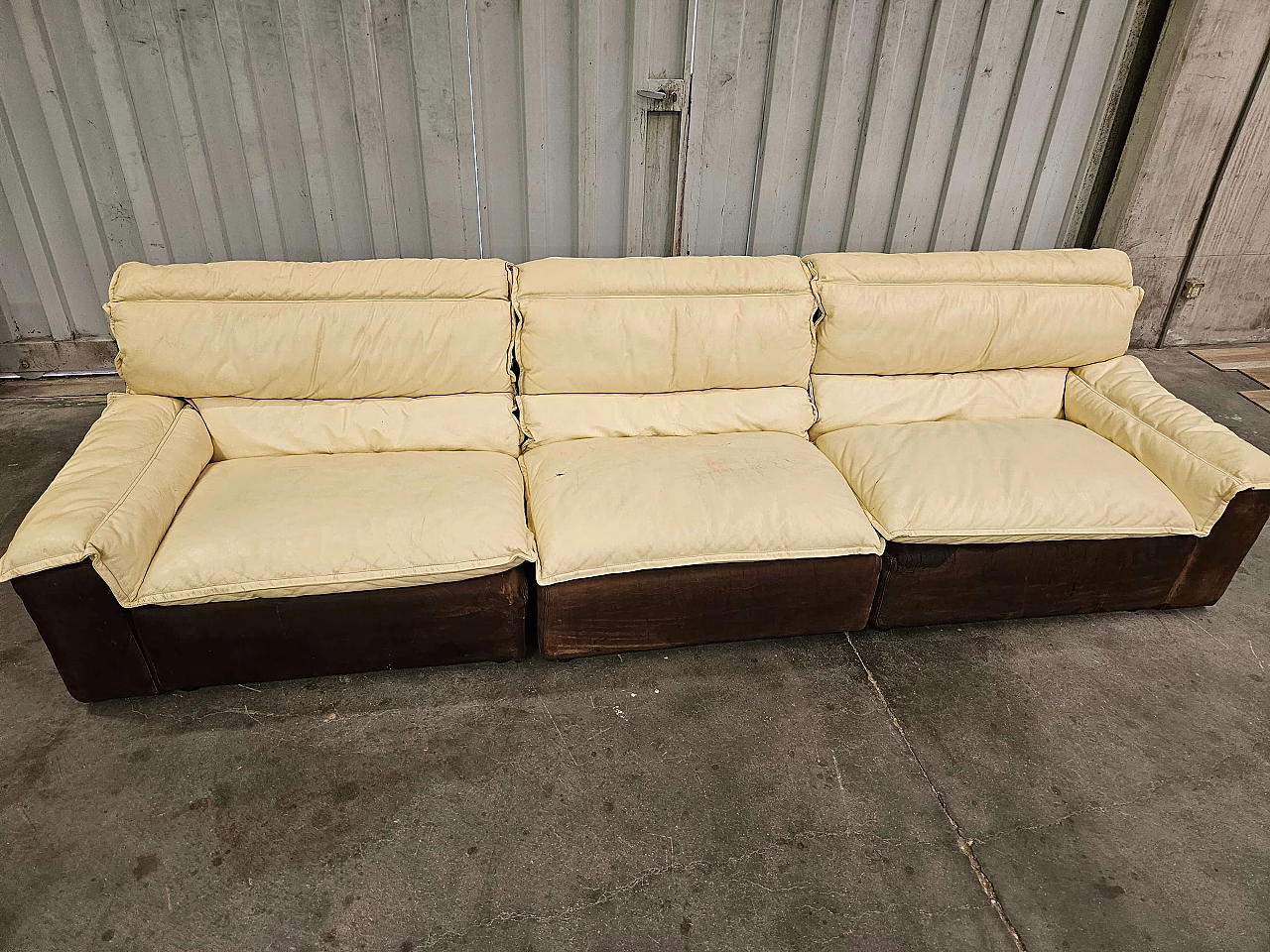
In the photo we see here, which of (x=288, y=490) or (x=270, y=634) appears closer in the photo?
(x=270, y=634)

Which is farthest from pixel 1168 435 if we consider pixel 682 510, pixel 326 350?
pixel 326 350

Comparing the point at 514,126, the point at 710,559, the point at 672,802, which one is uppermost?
the point at 514,126

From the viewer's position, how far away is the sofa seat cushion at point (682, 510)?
2074 millimetres

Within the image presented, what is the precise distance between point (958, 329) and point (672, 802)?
1.82 metres

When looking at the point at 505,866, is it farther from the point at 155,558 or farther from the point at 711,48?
the point at 711,48

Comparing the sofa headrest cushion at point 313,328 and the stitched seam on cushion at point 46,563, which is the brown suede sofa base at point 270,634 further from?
the sofa headrest cushion at point 313,328

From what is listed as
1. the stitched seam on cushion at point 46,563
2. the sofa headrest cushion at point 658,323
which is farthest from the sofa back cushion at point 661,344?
the stitched seam on cushion at point 46,563

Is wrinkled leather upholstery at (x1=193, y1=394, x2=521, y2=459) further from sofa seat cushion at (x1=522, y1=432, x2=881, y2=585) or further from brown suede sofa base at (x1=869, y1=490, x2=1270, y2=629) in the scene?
brown suede sofa base at (x1=869, y1=490, x2=1270, y2=629)

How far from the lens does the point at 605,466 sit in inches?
91.7

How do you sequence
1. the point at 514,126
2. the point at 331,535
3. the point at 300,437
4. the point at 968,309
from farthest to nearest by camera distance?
the point at 514,126 → the point at 968,309 → the point at 300,437 → the point at 331,535

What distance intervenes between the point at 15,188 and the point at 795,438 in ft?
9.91

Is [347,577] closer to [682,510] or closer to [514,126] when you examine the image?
[682,510]

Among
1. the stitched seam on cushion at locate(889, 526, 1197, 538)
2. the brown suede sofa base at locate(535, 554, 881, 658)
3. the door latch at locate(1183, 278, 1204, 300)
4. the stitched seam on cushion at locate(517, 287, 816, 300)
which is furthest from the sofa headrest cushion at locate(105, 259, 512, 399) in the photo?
the door latch at locate(1183, 278, 1204, 300)

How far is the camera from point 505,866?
5.65ft
